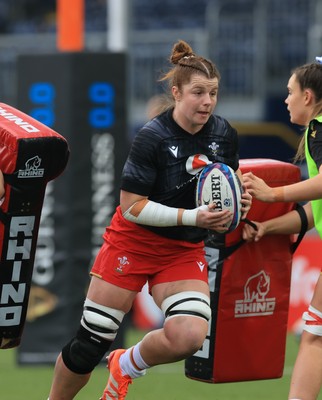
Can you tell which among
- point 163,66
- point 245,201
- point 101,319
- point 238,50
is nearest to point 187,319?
point 101,319

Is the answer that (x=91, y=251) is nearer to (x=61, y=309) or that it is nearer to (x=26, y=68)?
(x=61, y=309)

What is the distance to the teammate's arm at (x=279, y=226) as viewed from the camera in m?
5.77

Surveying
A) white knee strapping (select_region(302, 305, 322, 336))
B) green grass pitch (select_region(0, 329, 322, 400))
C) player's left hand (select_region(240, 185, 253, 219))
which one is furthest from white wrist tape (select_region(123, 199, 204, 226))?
green grass pitch (select_region(0, 329, 322, 400))

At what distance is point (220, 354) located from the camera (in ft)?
19.2

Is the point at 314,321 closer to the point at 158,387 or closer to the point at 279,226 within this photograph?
the point at 279,226

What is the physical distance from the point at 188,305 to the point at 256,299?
2.14ft

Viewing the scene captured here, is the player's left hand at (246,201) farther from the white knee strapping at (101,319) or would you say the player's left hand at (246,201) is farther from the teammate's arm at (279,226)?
the white knee strapping at (101,319)

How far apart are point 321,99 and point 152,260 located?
3.64ft

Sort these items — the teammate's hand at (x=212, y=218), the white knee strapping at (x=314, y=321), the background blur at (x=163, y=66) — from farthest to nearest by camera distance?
1. the background blur at (x=163, y=66)
2. the white knee strapping at (x=314, y=321)
3. the teammate's hand at (x=212, y=218)

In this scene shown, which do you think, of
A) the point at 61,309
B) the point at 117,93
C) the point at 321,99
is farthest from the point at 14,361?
the point at 321,99

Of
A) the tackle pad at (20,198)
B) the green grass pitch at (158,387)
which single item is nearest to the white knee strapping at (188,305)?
the tackle pad at (20,198)

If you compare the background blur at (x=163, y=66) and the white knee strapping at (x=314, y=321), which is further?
the background blur at (x=163, y=66)

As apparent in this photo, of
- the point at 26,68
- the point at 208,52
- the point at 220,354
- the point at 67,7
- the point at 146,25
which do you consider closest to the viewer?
the point at 220,354

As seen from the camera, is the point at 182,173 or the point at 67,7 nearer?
the point at 182,173
